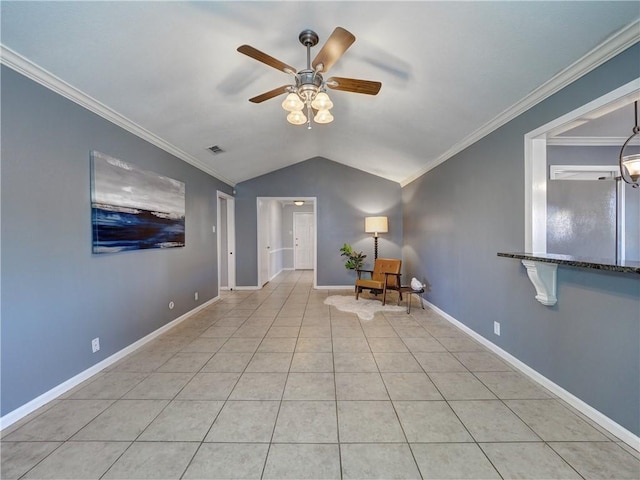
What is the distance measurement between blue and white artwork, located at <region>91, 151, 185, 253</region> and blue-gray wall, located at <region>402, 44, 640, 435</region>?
3796 millimetres

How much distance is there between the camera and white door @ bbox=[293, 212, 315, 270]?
9.32 m

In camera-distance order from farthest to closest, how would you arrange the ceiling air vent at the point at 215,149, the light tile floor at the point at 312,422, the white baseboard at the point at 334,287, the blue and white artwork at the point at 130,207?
the white baseboard at the point at 334,287 < the ceiling air vent at the point at 215,149 < the blue and white artwork at the point at 130,207 < the light tile floor at the point at 312,422

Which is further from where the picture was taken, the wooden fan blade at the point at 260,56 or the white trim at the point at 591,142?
the white trim at the point at 591,142

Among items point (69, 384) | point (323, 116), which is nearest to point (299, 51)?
point (323, 116)

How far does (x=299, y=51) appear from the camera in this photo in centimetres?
229

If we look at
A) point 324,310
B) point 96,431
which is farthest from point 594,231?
point 96,431

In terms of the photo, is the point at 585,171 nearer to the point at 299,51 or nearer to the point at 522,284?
the point at 522,284

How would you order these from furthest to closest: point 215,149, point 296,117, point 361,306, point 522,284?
point 361,306 → point 215,149 → point 522,284 → point 296,117

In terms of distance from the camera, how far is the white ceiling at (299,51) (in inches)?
63.3

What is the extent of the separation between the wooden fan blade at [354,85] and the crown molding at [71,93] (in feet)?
6.74

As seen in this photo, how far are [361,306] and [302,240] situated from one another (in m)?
5.20

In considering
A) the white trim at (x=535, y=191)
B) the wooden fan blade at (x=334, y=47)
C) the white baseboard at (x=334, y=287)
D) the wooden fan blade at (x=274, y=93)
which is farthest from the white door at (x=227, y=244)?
the white trim at (x=535, y=191)

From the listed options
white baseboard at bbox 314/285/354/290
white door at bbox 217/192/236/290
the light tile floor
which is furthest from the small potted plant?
the light tile floor

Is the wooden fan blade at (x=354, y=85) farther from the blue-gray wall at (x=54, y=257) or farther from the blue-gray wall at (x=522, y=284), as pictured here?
the blue-gray wall at (x=54, y=257)
